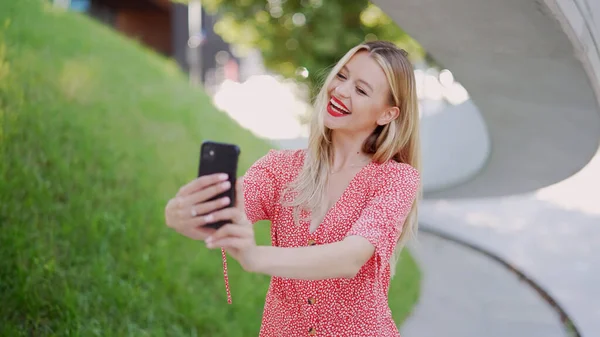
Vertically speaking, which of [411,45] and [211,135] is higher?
[211,135]

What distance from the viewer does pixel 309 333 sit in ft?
6.11

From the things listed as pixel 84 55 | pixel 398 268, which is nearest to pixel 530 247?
pixel 398 268

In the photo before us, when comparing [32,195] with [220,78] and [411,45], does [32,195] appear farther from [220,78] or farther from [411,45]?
[220,78]

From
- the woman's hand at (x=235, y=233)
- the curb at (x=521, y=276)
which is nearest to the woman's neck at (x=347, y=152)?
the woman's hand at (x=235, y=233)

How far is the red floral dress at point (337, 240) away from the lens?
1.81 meters

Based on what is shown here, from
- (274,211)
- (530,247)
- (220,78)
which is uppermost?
(274,211)

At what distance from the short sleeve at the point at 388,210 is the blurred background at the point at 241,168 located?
1.04m

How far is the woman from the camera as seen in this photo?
183 centimetres

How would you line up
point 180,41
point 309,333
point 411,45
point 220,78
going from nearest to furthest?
point 309,333, point 411,45, point 180,41, point 220,78

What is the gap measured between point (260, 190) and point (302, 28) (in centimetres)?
847

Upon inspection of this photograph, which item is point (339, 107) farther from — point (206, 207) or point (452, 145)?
point (452, 145)

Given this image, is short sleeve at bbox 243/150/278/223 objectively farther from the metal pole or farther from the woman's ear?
the metal pole

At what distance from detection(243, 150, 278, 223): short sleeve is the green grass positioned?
203 centimetres

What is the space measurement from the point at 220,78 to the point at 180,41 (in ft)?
11.4
